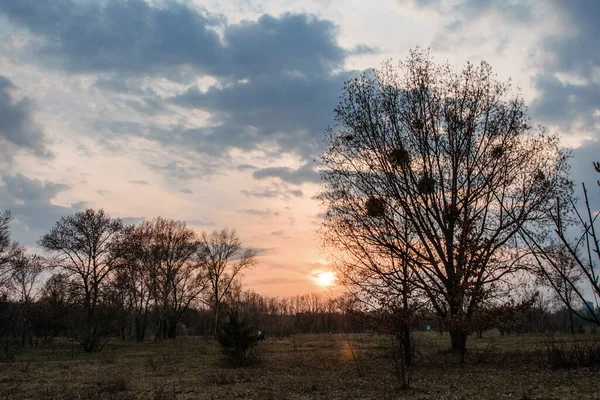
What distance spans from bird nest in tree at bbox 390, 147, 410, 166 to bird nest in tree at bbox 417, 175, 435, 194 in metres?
0.96

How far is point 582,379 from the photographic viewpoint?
38.4 ft

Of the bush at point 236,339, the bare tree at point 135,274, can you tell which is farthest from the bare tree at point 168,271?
the bush at point 236,339

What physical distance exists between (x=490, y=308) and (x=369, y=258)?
480 cm

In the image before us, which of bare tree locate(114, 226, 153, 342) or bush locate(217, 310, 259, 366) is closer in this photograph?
bush locate(217, 310, 259, 366)

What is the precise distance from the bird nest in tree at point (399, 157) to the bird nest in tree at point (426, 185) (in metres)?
0.96

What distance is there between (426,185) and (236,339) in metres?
10.2

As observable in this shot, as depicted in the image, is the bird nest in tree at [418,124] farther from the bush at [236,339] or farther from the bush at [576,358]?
Result: the bush at [236,339]

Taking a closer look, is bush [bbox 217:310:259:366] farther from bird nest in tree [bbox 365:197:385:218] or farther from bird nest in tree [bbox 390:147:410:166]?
bird nest in tree [bbox 390:147:410:166]

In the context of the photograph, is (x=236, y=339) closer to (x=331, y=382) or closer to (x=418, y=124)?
(x=331, y=382)

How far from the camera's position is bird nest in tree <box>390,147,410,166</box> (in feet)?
57.3

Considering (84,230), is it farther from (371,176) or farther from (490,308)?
(490,308)

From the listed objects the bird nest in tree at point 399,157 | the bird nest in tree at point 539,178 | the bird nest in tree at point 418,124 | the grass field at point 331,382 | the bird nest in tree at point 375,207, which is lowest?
the grass field at point 331,382

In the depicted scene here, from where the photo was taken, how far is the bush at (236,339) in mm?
19188

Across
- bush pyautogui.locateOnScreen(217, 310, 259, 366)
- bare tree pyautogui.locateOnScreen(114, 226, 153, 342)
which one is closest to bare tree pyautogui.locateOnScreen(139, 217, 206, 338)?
bare tree pyautogui.locateOnScreen(114, 226, 153, 342)
